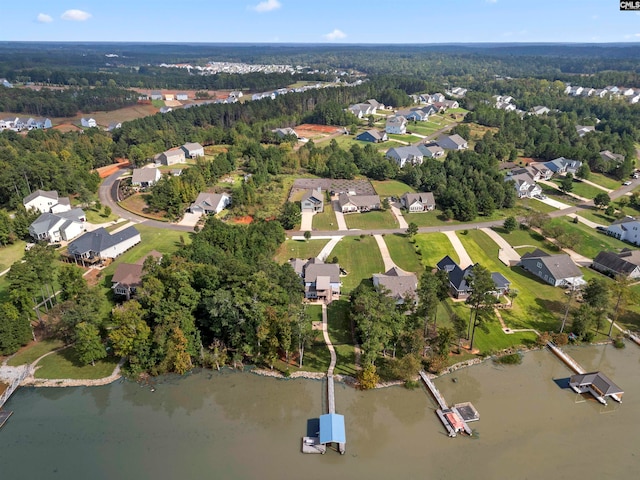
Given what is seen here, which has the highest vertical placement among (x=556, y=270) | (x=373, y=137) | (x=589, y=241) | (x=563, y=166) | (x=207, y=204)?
(x=373, y=137)

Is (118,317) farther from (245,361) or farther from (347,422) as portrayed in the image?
(347,422)

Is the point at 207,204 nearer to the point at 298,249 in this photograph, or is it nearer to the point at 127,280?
the point at 298,249

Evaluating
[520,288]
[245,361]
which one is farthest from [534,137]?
[245,361]

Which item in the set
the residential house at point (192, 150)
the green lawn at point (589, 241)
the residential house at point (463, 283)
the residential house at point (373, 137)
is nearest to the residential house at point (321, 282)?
the residential house at point (463, 283)

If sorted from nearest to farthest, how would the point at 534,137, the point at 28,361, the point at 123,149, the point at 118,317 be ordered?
the point at 118,317 < the point at 28,361 < the point at 123,149 < the point at 534,137

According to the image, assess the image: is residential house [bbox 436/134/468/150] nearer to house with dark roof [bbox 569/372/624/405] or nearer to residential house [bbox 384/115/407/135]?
residential house [bbox 384/115/407/135]

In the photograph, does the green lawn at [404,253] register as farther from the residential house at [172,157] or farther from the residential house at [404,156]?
the residential house at [172,157]

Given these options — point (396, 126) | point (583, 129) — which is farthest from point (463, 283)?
point (583, 129)
